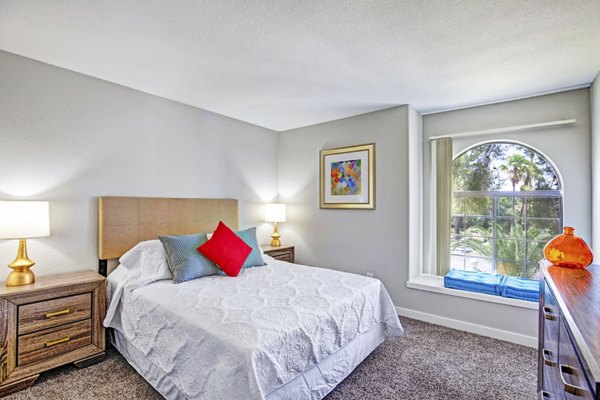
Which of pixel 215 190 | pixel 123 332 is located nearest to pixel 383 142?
pixel 215 190

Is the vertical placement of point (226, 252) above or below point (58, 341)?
above

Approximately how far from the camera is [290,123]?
4.26 m

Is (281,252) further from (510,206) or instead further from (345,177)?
(510,206)

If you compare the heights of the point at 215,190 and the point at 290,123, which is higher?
the point at 290,123

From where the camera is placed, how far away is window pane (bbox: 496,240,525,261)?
3.20 meters

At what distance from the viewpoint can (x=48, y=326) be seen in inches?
84.7

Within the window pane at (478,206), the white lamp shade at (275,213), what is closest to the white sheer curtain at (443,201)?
the window pane at (478,206)

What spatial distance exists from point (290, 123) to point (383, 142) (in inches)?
55.1

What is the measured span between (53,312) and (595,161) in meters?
A: 4.70

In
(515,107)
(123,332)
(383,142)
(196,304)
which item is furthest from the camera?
(383,142)

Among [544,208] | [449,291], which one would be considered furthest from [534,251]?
[449,291]

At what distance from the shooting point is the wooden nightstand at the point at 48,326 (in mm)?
1976

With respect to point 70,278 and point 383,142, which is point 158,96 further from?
point 383,142

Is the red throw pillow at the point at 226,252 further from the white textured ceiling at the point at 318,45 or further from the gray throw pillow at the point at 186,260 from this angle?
the white textured ceiling at the point at 318,45
